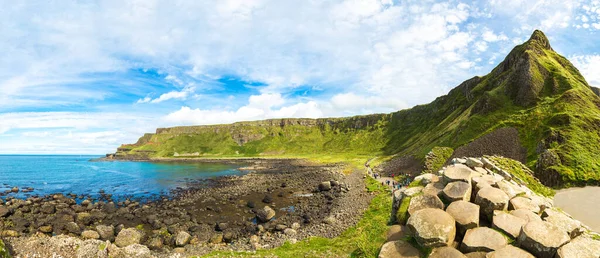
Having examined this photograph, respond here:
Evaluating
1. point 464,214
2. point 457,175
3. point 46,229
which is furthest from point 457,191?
point 46,229

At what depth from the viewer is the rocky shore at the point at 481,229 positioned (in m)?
10.2

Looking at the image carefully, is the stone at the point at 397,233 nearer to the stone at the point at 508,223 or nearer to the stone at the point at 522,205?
the stone at the point at 508,223

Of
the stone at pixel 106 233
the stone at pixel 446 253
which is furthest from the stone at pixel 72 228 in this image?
the stone at pixel 446 253

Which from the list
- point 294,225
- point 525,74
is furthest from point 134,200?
point 525,74

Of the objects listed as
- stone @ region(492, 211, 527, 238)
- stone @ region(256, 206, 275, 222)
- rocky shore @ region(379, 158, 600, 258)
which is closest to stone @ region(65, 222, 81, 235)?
stone @ region(256, 206, 275, 222)

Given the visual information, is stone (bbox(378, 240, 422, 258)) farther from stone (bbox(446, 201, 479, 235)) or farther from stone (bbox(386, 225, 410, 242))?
stone (bbox(446, 201, 479, 235))

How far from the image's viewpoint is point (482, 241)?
35.7ft

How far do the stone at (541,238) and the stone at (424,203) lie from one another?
10.4ft

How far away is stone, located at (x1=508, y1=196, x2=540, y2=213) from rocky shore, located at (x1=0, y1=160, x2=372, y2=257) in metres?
18.9

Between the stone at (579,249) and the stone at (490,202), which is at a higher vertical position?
the stone at (490,202)

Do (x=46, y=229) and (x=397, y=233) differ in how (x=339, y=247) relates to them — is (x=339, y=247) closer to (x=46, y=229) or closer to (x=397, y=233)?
(x=397, y=233)

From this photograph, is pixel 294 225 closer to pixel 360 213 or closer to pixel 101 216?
pixel 360 213

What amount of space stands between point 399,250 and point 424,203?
311 cm

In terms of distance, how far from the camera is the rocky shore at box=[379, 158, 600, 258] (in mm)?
10234
